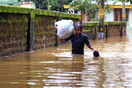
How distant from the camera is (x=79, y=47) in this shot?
39.7 feet

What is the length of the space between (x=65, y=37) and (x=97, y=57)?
118cm

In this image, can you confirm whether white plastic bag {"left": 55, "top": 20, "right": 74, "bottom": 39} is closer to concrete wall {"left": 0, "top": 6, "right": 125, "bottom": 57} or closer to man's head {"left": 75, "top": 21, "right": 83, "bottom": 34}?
man's head {"left": 75, "top": 21, "right": 83, "bottom": 34}

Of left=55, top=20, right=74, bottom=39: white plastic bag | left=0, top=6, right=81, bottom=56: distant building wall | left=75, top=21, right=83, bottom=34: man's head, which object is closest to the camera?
left=55, top=20, right=74, bottom=39: white plastic bag

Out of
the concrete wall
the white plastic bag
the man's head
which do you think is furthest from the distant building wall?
the man's head

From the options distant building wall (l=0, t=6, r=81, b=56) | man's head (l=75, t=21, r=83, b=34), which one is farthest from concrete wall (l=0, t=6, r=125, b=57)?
man's head (l=75, t=21, r=83, b=34)

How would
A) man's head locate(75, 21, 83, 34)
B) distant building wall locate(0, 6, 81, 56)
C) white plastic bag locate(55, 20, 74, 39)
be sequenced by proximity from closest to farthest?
white plastic bag locate(55, 20, 74, 39), man's head locate(75, 21, 83, 34), distant building wall locate(0, 6, 81, 56)

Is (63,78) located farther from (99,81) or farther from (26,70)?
(26,70)

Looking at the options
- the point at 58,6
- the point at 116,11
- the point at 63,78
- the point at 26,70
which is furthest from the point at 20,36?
the point at 116,11

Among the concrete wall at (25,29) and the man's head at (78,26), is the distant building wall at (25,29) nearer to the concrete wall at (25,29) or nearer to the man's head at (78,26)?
the concrete wall at (25,29)

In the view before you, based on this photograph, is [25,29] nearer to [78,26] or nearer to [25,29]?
[25,29]

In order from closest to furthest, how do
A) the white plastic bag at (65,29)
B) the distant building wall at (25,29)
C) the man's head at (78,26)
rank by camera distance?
1. the white plastic bag at (65,29)
2. the man's head at (78,26)
3. the distant building wall at (25,29)

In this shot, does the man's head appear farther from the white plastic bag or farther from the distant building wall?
the distant building wall

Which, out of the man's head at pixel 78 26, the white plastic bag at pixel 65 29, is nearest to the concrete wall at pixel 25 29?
the white plastic bag at pixel 65 29

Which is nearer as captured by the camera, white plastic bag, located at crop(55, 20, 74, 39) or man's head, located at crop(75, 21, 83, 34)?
white plastic bag, located at crop(55, 20, 74, 39)
